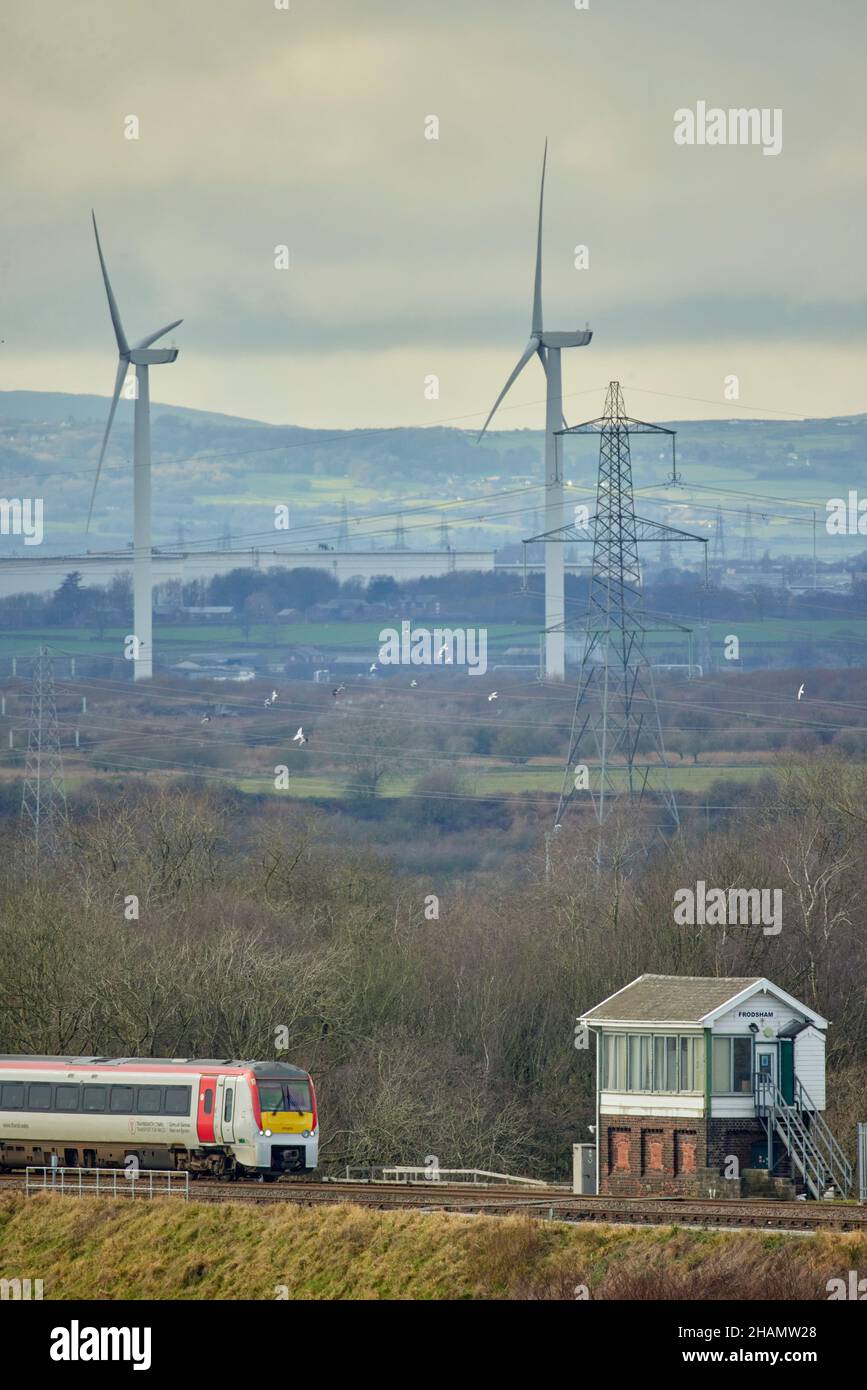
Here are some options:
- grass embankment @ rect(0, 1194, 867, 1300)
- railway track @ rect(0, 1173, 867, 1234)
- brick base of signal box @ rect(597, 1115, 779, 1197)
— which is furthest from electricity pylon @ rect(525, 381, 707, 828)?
grass embankment @ rect(0, 1194, 867, 1300)

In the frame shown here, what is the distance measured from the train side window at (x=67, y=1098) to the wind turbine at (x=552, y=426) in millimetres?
76846

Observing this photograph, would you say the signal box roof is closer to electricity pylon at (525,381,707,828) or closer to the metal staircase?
the metal staircase

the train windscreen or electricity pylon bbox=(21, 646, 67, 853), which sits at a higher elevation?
electricity pylon bbox=(21, 646, 67, 853)

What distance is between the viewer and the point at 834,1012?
7288 cm

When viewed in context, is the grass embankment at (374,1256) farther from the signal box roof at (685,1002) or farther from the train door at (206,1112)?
the signal box roof at (685,1002)

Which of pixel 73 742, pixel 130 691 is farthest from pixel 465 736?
pixel 130 691

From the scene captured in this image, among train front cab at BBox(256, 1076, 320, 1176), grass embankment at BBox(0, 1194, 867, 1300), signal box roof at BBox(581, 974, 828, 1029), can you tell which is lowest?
grass embankment at BBox(0, 1194, 867, 1300)

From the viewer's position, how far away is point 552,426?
162 meters

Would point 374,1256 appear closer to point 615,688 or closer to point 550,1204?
point 550,1204

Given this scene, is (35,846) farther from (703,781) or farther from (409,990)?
(703,781)

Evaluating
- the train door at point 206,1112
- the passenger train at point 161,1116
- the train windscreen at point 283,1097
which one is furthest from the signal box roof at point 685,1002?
the train door at point 206,1112

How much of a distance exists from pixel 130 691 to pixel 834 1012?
4895 inches

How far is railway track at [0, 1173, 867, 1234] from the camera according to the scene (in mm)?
38969

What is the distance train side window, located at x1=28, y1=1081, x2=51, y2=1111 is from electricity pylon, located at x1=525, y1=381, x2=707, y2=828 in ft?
110
